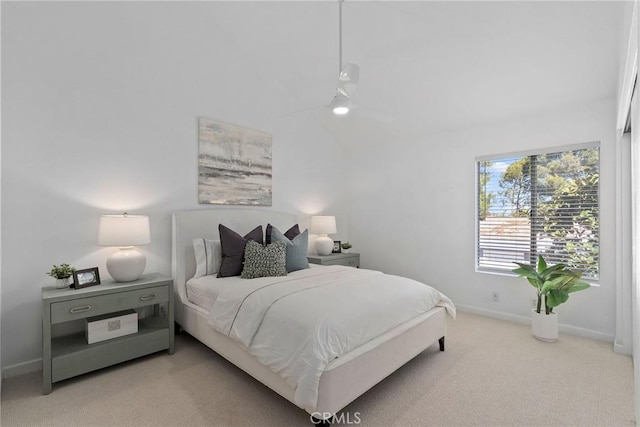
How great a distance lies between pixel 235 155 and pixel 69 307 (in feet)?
7.25

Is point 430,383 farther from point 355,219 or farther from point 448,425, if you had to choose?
point 355,219

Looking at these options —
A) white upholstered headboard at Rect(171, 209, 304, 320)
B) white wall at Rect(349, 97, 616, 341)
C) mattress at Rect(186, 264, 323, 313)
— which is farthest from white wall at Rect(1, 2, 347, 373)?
white wall at Rect(349, 97, 616, 341)

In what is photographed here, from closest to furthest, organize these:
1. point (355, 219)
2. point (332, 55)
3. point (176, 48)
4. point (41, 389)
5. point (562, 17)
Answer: point (41, 389) < point (562, 17) < point (176, 48) < point (332, 55) < point (355, 219)

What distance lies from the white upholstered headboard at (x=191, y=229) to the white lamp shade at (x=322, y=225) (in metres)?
0.88

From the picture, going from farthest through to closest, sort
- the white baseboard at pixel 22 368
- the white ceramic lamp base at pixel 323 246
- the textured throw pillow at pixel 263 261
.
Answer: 1. the white ceramic lamp base at pixel 323 246
2. the textured throw pillow at pixel 263 261
3. the white baseboard at pixel 22 368

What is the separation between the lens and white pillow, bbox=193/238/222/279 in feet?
10.2

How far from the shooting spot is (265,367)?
2.06 meters

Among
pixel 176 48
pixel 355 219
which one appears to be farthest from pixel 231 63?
pixel 355 219

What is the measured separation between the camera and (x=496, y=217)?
3816mm

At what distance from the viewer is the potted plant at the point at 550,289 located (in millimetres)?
2934

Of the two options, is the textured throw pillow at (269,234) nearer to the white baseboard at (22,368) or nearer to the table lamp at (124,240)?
the table lamp at (124,240)

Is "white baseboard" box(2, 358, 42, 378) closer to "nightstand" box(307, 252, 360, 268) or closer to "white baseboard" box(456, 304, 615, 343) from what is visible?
"nightstand" box(307, 252, 360, 268)

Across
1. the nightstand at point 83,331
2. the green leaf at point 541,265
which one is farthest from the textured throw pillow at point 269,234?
the green leaf at point 541,265

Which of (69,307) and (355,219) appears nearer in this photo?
(69,307)
